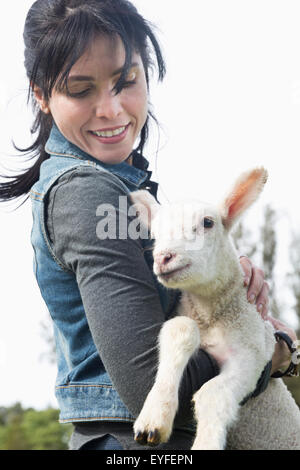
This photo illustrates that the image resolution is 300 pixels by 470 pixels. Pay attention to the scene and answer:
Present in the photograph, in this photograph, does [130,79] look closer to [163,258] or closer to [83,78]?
[83,78]

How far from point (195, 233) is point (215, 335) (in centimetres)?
46

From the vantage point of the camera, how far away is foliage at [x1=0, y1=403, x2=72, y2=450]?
1336 centimetres

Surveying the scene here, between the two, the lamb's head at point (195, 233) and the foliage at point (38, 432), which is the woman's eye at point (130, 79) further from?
the foliage at point (38, 432)

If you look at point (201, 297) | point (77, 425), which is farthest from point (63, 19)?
point (77, 425)

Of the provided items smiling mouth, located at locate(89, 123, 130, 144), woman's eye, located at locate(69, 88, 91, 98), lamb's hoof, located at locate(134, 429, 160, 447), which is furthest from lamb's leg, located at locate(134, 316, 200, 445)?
woman's eye, located at locate(69, 88, 91, 98)

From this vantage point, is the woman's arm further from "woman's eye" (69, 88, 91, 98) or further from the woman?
"woman's eye" (69, 88, 91, 98)

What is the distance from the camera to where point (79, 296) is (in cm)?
231

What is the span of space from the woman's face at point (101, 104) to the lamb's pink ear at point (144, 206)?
0.19 metres

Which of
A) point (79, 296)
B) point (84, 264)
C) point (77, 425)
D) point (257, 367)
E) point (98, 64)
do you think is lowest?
point (77, 425)

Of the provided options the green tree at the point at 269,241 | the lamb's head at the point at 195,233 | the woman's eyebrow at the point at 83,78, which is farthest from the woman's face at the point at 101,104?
the green tree at the point at 269,241

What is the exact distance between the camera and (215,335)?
2.54 m

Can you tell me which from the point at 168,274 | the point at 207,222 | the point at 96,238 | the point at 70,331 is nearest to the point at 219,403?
the point at 168,274

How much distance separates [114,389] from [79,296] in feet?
1.28

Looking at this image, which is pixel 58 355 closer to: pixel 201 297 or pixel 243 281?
pixel 201 297
